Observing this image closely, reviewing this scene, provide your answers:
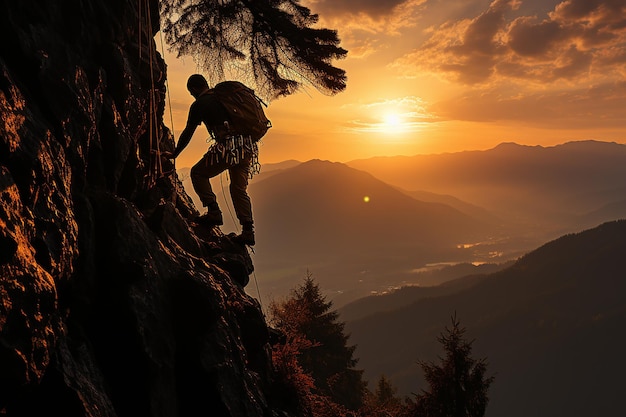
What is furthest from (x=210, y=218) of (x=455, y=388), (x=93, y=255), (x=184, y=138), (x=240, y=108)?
(x=455, y=388)

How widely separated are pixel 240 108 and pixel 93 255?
4242 mm

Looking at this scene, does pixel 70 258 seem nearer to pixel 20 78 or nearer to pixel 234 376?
pixel 20 78

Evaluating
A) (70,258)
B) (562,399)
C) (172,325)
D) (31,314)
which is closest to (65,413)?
(31,314)

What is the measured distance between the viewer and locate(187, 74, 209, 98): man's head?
8.16 meters

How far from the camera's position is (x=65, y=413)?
3186mm

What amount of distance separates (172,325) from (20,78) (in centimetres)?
313

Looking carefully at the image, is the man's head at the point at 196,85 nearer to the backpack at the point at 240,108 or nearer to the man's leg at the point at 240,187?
the backpack at the point at 240,108

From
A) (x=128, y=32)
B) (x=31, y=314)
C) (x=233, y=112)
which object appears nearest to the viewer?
(x=31, y=314)

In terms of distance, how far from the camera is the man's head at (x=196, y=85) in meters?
8.16

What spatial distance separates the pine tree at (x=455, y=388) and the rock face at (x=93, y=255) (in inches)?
443

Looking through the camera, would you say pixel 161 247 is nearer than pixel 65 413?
No

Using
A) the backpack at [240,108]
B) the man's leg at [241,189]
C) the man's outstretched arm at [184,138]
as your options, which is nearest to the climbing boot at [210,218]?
the man's leg at [241,189]

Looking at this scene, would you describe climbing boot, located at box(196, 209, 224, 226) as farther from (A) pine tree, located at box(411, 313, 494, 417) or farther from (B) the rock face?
(A) pine tree, located at box(411, 313, 494, 417)

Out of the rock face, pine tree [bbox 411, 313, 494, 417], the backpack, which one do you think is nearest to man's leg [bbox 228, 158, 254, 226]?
the backpack
